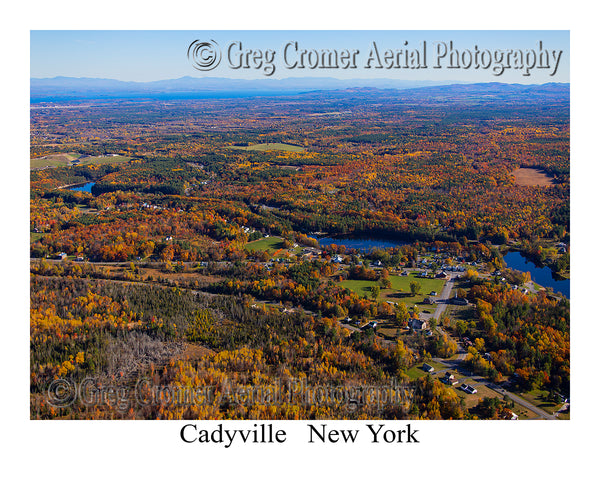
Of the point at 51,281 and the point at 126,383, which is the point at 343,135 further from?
the point at 126,383

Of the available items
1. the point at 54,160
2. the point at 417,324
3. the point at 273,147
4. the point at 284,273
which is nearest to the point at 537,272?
the point at 417,324

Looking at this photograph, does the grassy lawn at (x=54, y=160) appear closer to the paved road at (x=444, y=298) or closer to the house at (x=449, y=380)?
the paved road at (x=444, y=298)

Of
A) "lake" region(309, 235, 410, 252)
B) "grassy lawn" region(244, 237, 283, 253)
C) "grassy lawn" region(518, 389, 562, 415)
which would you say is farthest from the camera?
Answer: "lake" region(309, 235, 410, 252)

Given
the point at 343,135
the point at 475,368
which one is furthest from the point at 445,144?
the point at 475,368

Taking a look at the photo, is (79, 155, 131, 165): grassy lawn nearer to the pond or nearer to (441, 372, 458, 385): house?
the pond

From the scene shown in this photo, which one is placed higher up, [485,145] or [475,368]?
[485,145]

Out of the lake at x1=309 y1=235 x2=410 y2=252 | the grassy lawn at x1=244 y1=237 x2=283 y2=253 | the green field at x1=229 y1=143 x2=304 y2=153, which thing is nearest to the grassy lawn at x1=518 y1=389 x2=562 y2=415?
the lake at x1=309 y1=235 x2=410 y2=252
